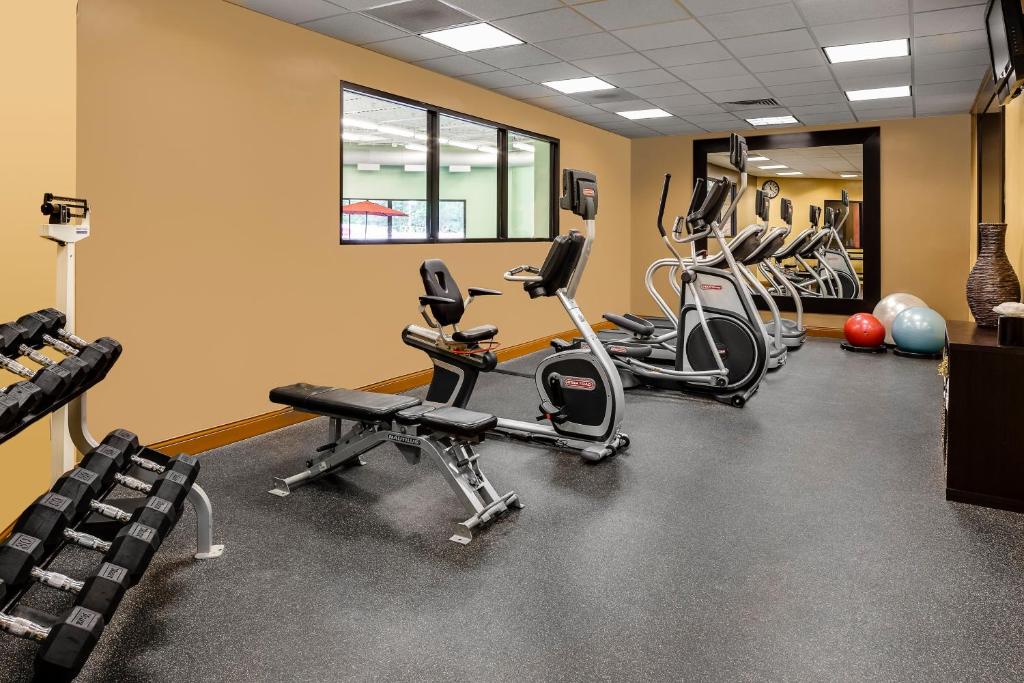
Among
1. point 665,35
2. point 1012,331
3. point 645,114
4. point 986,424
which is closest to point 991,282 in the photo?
point 1012,331

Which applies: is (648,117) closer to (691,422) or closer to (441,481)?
(691,422)

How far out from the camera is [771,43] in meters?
5.04

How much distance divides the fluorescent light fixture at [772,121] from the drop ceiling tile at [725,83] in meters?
1.77

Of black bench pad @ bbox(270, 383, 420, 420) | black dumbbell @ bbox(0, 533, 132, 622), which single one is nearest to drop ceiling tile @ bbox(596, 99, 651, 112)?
black bench pad @ bbox(270, 383, 420, 420)

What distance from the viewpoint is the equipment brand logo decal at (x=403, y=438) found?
9.79 ft

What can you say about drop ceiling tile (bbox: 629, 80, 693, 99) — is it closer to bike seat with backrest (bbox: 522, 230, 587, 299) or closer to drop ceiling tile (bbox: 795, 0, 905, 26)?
drop ceiling tile (bbox: 795, 0, 905, 26)

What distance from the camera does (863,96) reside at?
6.88 meters

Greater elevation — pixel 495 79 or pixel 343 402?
pixel 495 79

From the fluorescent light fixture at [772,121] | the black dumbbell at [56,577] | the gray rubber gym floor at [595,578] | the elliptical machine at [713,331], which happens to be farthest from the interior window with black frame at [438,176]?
the black dumbbell at [56,577]

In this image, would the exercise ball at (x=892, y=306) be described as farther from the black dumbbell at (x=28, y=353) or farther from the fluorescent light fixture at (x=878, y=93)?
the black dumbbell at (x=28, y=353)

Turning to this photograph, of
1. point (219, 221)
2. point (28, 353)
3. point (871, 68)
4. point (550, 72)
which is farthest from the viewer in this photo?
point (550, 72)

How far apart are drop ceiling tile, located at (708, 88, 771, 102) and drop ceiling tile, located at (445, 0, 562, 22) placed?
3017mm

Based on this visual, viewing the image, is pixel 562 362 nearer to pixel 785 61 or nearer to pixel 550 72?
pixel 550 72

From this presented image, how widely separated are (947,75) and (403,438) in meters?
5.75
